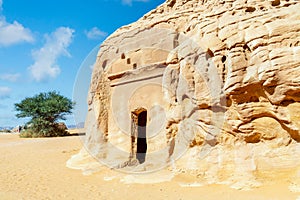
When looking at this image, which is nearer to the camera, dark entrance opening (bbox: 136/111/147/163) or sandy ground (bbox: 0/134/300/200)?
sandy ground (bbox: 0/134/300/200)

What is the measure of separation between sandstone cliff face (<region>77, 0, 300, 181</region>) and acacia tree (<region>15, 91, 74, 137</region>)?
16227 mm

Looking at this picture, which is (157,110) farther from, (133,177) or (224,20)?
(224,20)

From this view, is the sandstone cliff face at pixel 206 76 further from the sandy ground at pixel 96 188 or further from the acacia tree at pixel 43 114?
the acacia tree at pixel 43 114

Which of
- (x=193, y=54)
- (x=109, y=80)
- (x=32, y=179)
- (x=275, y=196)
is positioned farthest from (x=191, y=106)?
(x=32, y=179)

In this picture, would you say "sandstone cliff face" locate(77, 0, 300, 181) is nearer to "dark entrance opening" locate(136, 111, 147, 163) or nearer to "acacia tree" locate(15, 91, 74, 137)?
"dark entrance opening" locate(136, 111, 147, 163)

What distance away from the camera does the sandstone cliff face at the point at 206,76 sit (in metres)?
7.06

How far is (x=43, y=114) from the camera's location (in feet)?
91.5

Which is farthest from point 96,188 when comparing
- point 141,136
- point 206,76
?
point 206,76

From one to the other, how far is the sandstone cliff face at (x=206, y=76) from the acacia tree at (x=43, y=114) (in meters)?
16.2

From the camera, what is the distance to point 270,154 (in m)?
7.35

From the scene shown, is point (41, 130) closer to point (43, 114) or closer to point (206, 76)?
point (43, 114)

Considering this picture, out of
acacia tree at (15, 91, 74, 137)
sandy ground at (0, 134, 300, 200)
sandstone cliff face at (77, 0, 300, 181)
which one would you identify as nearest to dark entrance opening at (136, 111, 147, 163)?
sandstone cliff face at (77, 0, 300, 181)

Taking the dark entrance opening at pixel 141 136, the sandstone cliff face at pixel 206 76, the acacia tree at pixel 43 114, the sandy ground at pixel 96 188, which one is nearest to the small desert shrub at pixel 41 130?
the acacia tree at pixel 43 114

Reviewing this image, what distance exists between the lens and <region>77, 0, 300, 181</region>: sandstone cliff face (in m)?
7.06
